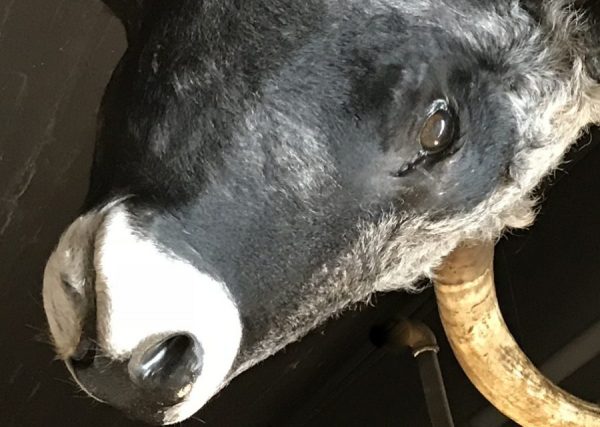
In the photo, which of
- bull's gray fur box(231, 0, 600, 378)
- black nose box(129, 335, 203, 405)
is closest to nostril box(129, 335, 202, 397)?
black nose box(129, 335, 203, 405)

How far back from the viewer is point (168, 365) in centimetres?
68

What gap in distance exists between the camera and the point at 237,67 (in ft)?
2.37

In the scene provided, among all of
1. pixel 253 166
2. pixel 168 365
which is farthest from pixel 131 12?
pixel 168 365

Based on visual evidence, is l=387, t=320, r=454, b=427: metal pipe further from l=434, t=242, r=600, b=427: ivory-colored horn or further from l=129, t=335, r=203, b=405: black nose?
l=129, t=335, r=203, b=405: black nose

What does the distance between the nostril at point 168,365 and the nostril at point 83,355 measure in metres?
0.03

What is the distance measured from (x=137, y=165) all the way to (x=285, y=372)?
1.08 meters

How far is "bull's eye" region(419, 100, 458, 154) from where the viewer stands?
75cm

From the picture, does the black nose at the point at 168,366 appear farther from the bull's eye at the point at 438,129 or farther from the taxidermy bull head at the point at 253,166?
the bull's eye at the point at 438,129

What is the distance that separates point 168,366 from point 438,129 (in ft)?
0.90

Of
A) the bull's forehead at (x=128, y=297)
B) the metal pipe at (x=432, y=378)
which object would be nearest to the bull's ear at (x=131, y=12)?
the bull's forehead at (x=128, y=297)

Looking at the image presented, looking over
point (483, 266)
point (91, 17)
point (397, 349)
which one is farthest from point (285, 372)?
point (91, 17)

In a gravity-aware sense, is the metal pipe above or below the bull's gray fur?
below

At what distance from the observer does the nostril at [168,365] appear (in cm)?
67

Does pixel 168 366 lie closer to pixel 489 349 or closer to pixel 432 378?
pixel 489 349
